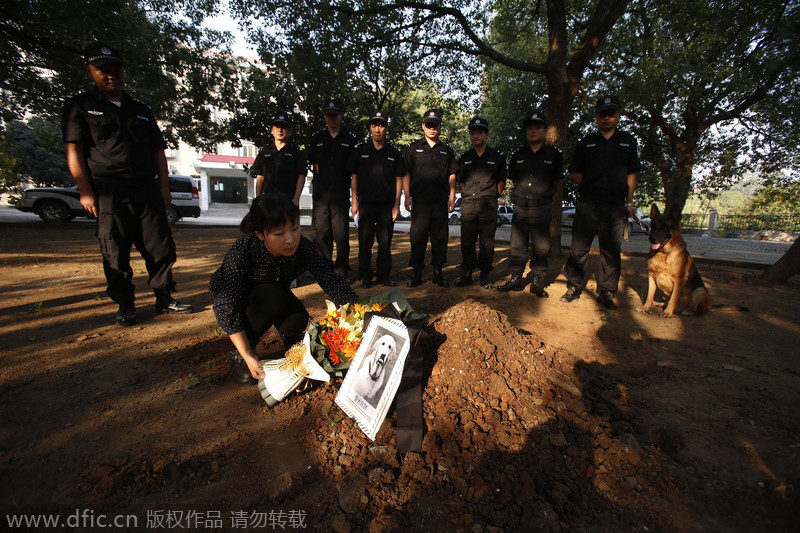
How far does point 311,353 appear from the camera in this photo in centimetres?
220

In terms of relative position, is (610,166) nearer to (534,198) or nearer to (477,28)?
(534,198)

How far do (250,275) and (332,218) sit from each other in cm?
258

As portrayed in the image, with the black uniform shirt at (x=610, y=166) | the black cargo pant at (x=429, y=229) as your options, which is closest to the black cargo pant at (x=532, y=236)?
the black uniform shirt at (x=610, y=166)

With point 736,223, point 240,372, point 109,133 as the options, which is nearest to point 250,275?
point 240,372

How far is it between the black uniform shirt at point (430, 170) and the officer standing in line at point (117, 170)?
274cm

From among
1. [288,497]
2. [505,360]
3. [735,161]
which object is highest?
[735,161]

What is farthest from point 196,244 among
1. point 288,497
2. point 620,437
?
point 620,437

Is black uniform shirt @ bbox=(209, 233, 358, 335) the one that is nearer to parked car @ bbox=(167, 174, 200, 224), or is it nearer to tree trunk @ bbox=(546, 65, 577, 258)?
tree trunk @ bbox=(546, 65, 577, 258)

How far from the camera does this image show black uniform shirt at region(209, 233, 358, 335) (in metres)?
2.13

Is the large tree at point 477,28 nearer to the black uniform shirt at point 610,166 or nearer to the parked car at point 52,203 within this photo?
the black uniform shirt at point 610,166

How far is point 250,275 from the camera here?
235cm

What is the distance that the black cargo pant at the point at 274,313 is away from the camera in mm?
2421

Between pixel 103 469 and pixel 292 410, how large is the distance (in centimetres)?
89

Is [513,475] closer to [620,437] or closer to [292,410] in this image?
[620,437]
